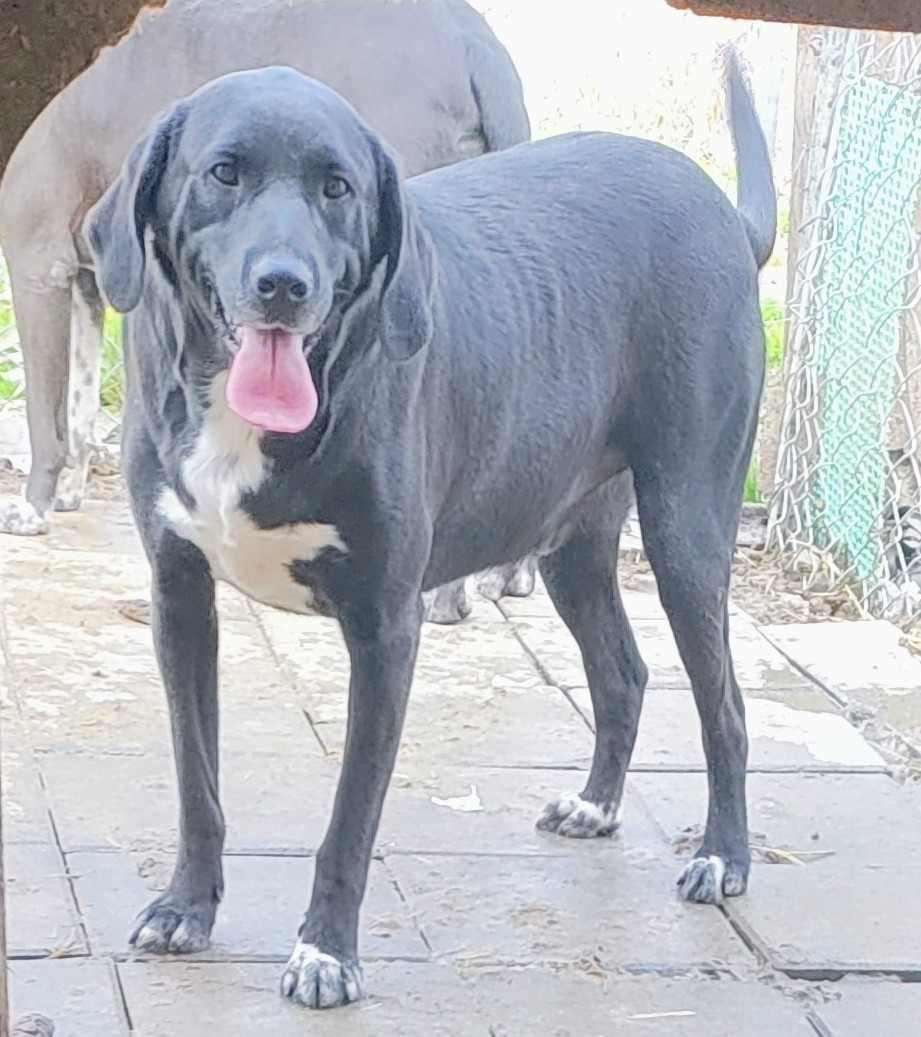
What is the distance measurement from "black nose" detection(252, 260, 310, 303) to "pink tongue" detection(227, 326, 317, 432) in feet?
0.30

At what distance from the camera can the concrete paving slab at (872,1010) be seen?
10.1 ft

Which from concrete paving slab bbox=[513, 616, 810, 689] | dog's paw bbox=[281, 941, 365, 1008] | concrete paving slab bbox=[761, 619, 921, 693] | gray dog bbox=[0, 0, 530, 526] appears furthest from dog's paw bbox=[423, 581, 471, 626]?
dog's paw bbox=[281, 941, 365, 1008]

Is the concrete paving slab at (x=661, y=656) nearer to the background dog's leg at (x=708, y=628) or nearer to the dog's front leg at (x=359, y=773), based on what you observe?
the background dog's leg at (x=708, y=628)

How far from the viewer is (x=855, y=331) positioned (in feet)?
19.5

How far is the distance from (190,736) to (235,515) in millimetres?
409

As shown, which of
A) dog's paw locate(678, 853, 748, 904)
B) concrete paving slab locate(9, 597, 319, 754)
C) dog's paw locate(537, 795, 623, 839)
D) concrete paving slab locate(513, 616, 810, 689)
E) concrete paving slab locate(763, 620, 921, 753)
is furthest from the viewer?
concrete paving slab locate(513, 616, 810, 689)

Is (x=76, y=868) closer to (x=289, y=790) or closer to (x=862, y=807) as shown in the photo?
(x=289, y=790)

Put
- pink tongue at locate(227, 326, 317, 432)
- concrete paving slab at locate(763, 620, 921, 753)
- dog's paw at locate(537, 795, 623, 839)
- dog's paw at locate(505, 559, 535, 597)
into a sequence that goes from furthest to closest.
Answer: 1. dog's paw at locate(505, 559, 535, 597)
2. concrete paving slab at locate(763, 620, 921, 753)
3. dog's paw at locate(537, 795, 623, 839)
4. pink tongue at locate(227, 326, 317, 432)

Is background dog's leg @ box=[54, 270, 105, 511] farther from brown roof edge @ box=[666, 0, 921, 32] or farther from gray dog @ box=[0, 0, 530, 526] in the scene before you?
brown roof edge @ box=[666, 0, 921, 32]

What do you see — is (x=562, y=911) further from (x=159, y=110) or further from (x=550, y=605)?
(x=159, y=110)

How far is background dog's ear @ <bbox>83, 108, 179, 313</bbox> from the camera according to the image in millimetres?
2992

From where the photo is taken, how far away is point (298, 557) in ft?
10.1

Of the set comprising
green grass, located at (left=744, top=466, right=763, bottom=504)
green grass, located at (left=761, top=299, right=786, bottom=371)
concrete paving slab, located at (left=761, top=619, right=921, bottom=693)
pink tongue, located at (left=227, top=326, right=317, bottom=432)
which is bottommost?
green grass, located at (left=744, top=466, right=763, bottom=504)

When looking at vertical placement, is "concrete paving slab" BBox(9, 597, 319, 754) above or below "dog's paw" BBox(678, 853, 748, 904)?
below
